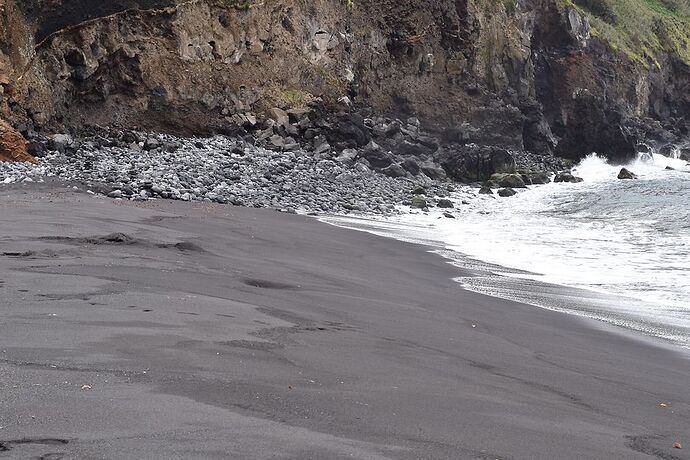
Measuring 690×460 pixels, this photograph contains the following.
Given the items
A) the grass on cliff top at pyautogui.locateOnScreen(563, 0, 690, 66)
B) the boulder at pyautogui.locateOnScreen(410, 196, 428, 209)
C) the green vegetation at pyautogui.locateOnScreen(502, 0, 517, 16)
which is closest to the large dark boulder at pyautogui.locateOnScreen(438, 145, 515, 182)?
the boulder at pyautogui.locateOnScreen(410, 196, 428, 209)

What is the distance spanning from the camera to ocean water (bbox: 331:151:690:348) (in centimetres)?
800

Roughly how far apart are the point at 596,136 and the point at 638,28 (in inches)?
752

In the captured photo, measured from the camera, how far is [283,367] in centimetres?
357

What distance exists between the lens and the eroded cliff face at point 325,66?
1953cm

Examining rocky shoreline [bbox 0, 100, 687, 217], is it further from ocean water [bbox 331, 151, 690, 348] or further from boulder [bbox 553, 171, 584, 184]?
ocean water [bbox 331, 151, 690, 348]

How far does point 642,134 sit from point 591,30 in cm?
633

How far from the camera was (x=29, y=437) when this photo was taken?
92.2 inches

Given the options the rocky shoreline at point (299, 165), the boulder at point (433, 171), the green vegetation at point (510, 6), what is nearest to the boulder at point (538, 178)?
the rocky shoreline at point (299, 165)

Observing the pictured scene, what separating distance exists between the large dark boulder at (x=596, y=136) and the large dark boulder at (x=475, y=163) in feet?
26.5

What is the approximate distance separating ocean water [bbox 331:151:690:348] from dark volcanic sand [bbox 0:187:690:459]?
3.85ft

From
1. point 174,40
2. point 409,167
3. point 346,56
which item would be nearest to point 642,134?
point 346,56

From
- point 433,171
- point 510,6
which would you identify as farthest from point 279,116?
point 510,6

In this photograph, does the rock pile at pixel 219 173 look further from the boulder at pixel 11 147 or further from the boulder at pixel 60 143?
the boulder at pixel 11 147

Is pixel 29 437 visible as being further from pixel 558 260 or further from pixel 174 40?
pixel 174 40
